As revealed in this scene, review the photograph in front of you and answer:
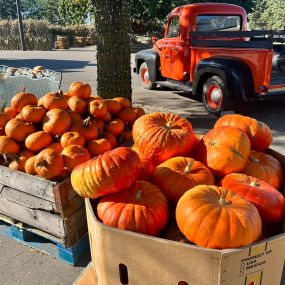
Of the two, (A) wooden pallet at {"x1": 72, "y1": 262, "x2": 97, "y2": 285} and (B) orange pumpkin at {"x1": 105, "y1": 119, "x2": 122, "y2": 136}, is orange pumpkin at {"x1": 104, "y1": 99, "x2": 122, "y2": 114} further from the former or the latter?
(A) wooden pallet at {"x1": 72, "y1": 262, "x2": 97, "y2": 285}

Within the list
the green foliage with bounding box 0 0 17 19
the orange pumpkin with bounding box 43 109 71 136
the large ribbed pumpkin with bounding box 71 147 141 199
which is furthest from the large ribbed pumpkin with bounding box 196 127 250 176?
Answer: the green foliage with bounding box 0 0 17 19

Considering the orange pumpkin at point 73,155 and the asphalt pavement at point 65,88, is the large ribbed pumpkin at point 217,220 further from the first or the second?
the asphalt pavement at point 65,88

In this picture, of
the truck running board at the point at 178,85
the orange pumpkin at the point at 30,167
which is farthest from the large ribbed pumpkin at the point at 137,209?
the truck running board at the point at 178,85

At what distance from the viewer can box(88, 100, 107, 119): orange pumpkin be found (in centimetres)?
319

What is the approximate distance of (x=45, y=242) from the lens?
9.66 ft

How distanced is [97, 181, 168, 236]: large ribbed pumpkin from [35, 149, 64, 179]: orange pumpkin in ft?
2.09

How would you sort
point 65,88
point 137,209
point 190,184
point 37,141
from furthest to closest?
point 65,88, point 37,141, point 190,184, point 137,209

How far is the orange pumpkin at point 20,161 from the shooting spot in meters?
2.74

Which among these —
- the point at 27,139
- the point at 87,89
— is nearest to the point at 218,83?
the point at 87,89

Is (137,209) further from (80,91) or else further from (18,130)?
(80,91)

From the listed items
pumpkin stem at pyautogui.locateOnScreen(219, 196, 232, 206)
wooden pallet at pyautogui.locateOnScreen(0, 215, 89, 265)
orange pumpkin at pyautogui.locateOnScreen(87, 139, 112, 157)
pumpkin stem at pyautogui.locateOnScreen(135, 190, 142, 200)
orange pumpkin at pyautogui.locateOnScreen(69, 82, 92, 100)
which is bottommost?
wooden pallet at pyautogui.locateOnScreen(0, 215, 89, 265)

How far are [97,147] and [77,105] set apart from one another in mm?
613

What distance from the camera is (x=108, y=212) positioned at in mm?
1851

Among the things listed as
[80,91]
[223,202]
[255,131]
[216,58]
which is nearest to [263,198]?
[223,202]
